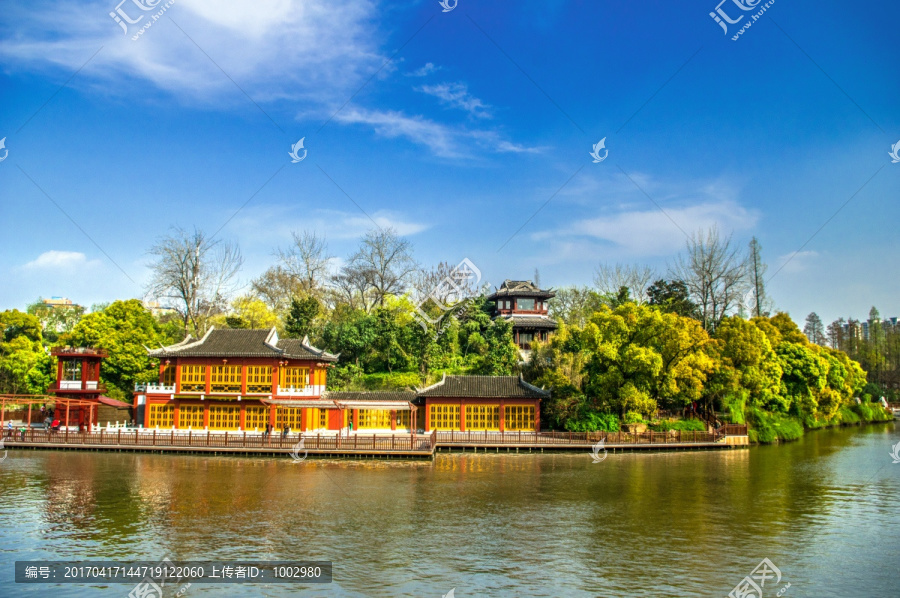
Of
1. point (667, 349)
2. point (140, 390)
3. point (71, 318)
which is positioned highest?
point (71, 318)

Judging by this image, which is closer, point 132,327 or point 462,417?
point 462,417

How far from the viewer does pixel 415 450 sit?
3681cm

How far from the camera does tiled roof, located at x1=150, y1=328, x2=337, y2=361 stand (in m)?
42.8

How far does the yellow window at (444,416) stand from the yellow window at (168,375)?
18.0 m

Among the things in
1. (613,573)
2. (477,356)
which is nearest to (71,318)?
(477,356)

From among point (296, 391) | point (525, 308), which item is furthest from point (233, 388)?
point (525, 308)

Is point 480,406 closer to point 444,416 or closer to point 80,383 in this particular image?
point 444,416

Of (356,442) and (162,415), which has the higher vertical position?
(162,415)

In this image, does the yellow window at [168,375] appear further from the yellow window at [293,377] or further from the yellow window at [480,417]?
the yellow window at [480,417]

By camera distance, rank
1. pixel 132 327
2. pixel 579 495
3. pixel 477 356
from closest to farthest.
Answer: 1. pixel 579 495
2. pixel 132 327
3. pixel 477 356

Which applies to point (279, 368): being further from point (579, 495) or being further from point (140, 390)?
point (579, 495)

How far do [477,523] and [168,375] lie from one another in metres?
31.4

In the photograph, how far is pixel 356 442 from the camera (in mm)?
37312

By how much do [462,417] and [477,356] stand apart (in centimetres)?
1143
